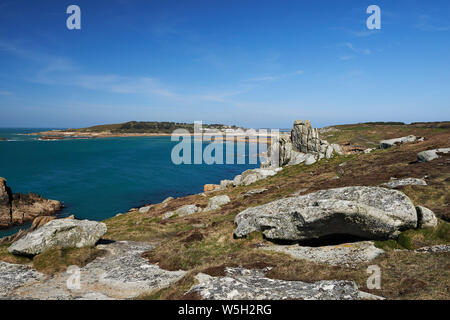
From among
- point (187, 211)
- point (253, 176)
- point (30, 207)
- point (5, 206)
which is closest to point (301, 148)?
point (253, 176)

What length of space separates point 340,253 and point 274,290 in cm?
677

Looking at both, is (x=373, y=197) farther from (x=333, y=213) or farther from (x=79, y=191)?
(x=79, y=191)

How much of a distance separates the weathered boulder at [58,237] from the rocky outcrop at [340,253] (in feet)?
47.1

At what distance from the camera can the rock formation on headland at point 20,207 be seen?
50.2 meters

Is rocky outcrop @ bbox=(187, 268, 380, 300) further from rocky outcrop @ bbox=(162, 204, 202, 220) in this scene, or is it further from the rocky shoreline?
rocky outcrop @ bbox=(162, 204, 202, 220)

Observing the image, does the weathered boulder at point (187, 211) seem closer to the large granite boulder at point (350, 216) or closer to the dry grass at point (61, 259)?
the dry grass at point (61, 259)

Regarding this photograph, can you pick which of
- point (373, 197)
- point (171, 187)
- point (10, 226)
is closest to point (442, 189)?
point (373, 197)

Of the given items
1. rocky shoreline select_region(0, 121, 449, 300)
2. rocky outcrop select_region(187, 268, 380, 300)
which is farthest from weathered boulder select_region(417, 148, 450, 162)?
rocky outcrop select_region(187, 268, 380, 300)

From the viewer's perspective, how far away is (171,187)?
8325 centimetres

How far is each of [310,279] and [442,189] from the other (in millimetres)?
17792

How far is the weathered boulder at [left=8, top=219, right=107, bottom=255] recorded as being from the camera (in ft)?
58.7

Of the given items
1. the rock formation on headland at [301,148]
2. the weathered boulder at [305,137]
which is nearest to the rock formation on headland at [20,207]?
the rock formation on headland at [301,148]

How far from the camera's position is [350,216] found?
48.5 feet
